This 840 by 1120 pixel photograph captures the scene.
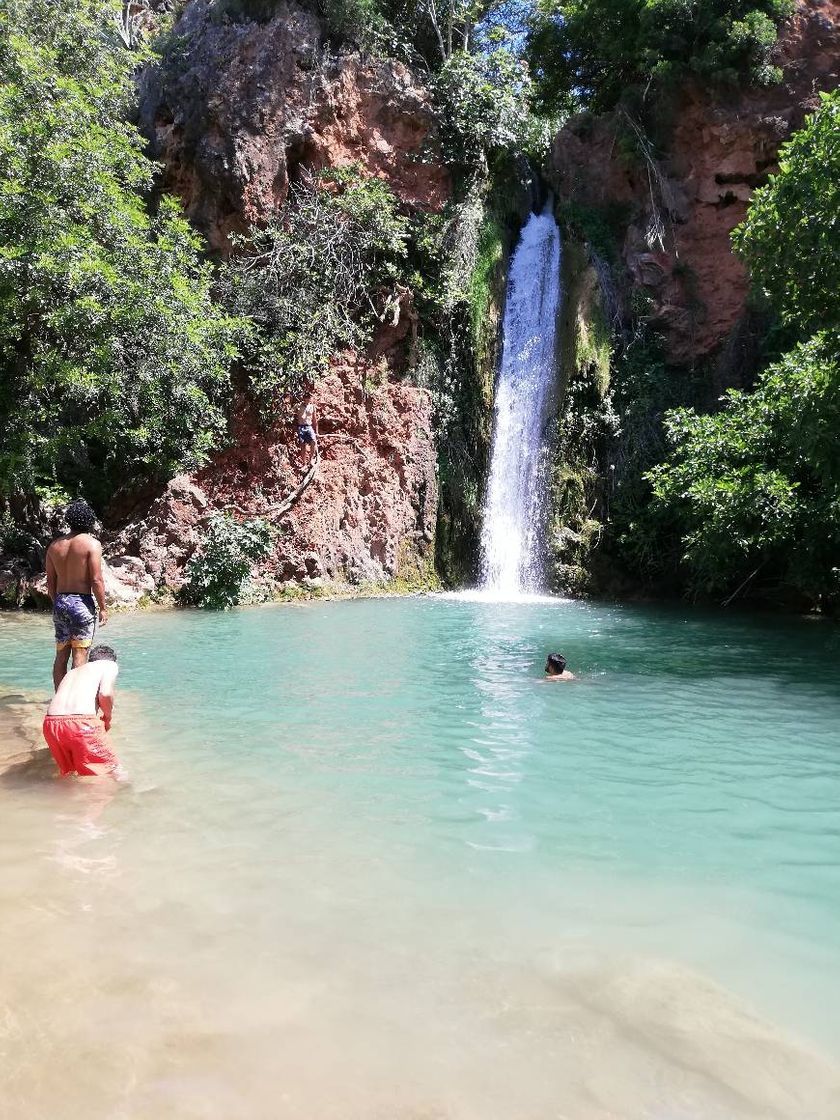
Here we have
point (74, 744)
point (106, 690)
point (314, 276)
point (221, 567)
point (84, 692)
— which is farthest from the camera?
point (314, 276)

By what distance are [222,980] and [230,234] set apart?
1905 cm

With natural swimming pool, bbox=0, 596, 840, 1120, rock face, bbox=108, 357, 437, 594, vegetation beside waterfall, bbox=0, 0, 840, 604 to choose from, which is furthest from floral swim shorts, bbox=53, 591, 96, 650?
rock face, bbox=108, 357, 437, 594

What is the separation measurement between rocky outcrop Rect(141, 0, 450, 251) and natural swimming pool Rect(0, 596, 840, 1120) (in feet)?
50.5

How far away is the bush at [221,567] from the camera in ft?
53.6

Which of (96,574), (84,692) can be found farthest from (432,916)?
(96,574)

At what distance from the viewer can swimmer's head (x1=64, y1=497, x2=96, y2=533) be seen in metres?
6.70

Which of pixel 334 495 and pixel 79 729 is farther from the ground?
pixel 334 495

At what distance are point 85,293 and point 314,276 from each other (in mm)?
6474

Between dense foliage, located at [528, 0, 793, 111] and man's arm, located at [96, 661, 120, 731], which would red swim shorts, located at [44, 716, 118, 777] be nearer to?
Answer: man's arm, located at [96, 661, 120, 731]

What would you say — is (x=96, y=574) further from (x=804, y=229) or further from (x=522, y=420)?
(x=522, y=420)

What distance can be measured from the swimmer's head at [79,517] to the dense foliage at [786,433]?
8787 mm

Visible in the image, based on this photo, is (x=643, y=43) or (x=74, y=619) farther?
(x=643, y=43)

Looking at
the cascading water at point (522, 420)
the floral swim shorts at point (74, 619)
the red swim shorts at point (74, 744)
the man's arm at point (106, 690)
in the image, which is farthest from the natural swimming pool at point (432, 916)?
the cascading water at point (522, 420)

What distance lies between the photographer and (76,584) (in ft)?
22.4
